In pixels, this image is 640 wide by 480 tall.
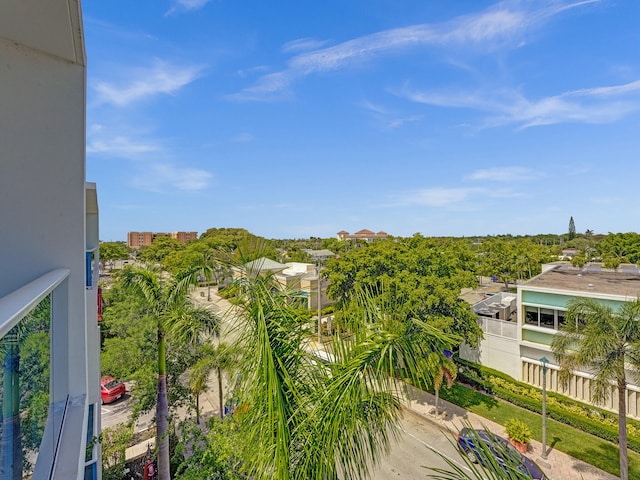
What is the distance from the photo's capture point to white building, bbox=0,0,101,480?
118 inches

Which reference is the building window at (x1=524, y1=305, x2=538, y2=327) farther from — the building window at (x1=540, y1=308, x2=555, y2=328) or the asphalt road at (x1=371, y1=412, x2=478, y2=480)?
the asphalt road at (x1=371, y1=412, x2=478, y2=480)

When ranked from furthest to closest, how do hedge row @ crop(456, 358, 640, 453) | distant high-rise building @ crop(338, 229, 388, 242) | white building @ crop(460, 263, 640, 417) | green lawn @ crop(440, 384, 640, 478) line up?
1. distant high-rise building @ crop(338, 229, 388, 242)
2. white building @ crop(460, 263, 640, 417)
3. hedge row @ crop(456, 358, 640, 453)
4. green lawn @ crop(440, 384, 640, 478)

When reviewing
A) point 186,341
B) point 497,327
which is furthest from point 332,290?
point 186,341

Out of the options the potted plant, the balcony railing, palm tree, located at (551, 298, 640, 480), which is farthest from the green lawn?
the balcony railing

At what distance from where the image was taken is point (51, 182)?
11.7ft

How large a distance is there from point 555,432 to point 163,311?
12110mm

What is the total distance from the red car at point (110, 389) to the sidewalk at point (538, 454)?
10.8 m

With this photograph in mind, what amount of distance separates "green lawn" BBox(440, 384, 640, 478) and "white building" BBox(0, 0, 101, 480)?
39.7 ft

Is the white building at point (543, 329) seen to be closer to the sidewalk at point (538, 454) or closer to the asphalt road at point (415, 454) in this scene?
the sidewalk at point (538, 454)

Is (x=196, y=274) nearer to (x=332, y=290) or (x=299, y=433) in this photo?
(x=299, y=433)

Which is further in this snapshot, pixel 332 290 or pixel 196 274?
pixel 332 290

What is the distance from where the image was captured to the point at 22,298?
2068 mm

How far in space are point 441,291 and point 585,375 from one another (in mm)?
5676

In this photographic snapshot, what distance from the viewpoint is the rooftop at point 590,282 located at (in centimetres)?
1226
